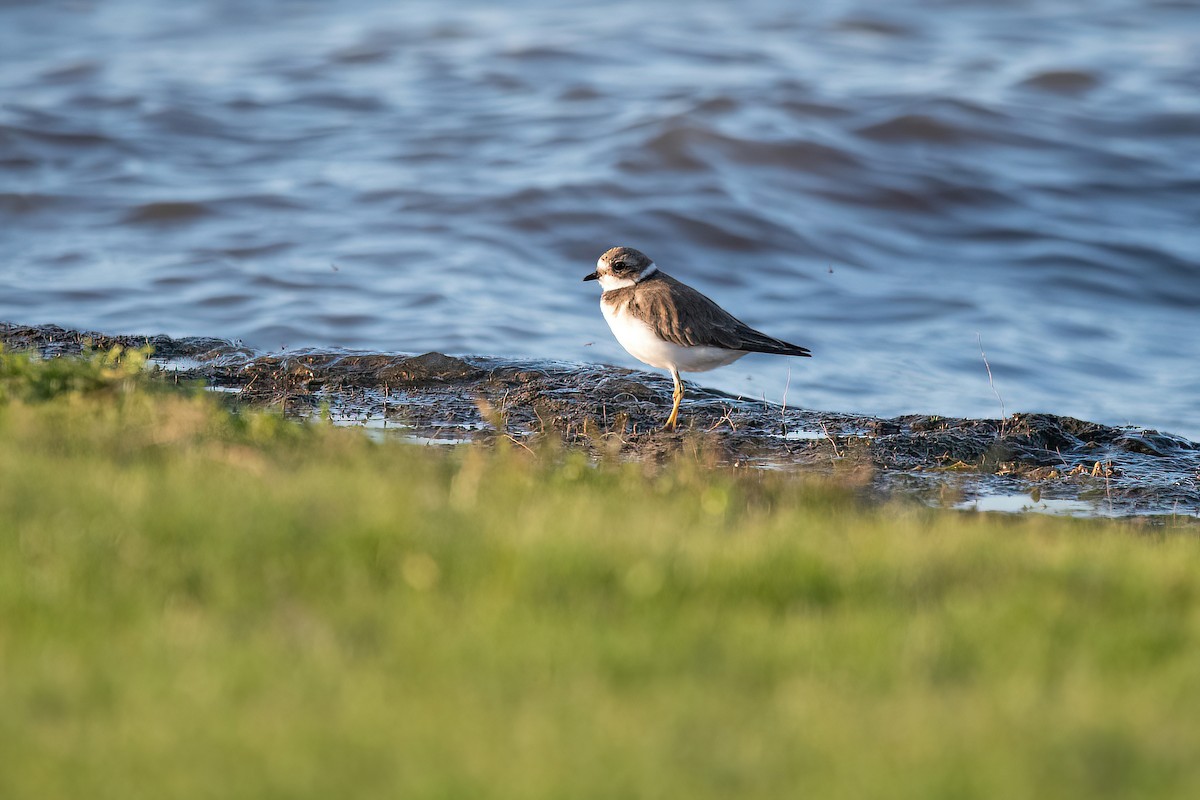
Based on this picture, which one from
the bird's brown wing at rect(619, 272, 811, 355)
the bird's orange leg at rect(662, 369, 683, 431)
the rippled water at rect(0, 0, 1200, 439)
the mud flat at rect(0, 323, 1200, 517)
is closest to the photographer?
the mud flat at rect(0, 323, 1200, 517)

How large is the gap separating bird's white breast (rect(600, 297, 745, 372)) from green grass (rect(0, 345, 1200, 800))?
347cm

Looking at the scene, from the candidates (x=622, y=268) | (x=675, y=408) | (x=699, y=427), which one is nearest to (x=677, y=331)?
(x=675, y=408)

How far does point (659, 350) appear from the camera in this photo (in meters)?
10.3

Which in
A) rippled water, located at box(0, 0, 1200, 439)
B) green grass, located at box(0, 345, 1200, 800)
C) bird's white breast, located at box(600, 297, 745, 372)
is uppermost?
rippled water, located at box(0, 0, 1200, 439)

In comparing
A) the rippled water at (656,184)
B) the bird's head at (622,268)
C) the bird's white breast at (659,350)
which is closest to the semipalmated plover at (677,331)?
the bird's white breast at (659,350)

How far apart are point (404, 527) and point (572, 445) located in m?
4.48

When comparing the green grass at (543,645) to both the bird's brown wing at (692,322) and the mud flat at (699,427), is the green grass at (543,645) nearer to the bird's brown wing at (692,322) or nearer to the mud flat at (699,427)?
the mud flat at (699,427)

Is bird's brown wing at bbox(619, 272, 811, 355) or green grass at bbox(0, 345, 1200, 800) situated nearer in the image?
green grass at bbox(0, 345, 1200, 800)

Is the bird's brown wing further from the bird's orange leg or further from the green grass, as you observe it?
the green grass

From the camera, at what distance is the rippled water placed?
15125 mm

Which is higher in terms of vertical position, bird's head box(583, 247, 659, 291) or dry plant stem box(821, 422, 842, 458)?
bird's head box(583, 247, 659, 291)

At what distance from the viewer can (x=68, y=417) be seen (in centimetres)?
741

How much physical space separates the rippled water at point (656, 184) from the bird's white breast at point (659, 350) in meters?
2.83

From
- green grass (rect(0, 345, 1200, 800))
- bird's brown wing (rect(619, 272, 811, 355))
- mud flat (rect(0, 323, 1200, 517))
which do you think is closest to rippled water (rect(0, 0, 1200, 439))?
mud flat (rect(0, 323, 1200, 517))
